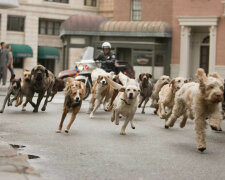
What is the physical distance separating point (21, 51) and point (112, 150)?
40.6 metres

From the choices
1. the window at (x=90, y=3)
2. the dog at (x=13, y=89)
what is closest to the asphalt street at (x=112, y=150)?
the dog at (x=13, y=89)

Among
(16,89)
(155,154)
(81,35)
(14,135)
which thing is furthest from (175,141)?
(81,35)

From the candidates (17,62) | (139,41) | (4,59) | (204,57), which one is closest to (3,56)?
(4,59)

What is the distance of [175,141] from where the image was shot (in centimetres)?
1027

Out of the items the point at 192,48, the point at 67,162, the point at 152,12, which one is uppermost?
the point at 152,12

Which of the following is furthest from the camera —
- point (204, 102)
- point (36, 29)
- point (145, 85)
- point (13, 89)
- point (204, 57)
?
point (36, 29)

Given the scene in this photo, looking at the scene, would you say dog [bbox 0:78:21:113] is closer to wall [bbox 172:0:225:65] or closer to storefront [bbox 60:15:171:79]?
storefront [bbox 60:15:171:79]

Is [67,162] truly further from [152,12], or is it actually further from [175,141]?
[152,12]

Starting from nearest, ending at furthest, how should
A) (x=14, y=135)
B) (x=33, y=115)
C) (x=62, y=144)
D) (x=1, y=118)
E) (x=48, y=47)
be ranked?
(x=62, y=144) → (x=14, y=135) → (x=1, y=118) → (x=33, y=115) → (x=48, y=47)

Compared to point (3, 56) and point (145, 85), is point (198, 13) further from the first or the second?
point (145, 85)

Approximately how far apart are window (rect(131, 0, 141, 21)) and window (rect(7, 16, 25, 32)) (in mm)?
12885

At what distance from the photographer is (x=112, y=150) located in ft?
28.9

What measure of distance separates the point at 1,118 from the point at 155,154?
17.7ft

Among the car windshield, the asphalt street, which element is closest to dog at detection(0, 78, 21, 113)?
the asphalt street
